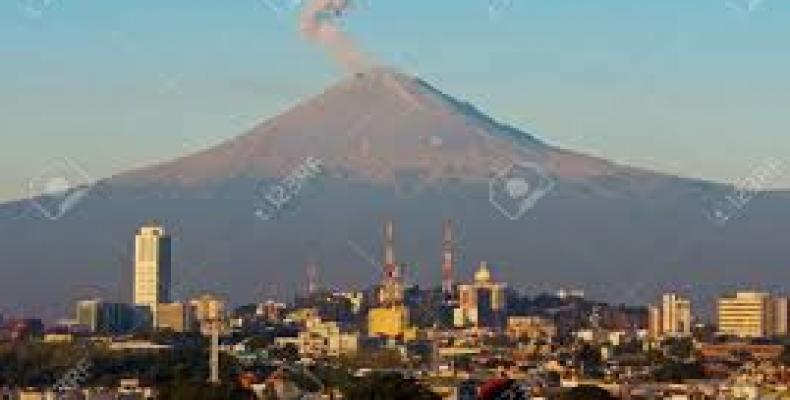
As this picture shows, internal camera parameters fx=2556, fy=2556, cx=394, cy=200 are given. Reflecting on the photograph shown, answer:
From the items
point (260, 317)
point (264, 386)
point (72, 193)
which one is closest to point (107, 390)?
point (264, 386)

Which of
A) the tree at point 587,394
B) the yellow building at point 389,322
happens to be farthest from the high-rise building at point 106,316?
the tree at point 587,394

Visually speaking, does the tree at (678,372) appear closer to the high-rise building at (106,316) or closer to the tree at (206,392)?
the tree at (206,392)

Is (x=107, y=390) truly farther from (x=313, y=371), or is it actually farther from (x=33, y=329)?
(x=33, y=329)

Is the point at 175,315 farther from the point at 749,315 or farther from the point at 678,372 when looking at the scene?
the point at 678,372

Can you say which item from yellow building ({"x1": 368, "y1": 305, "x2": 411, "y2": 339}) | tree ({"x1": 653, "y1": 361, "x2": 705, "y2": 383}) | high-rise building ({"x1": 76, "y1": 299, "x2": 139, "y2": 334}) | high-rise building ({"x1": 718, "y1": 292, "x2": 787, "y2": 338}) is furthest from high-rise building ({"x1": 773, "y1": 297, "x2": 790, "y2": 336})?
tree ({"x1": 653, "y1": 361, "x2": 705, "y2": 383})

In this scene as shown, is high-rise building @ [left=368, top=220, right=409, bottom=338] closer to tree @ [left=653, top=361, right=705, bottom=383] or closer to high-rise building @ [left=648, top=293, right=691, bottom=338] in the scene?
high-rise building @ [left=648, top=293, right=691, bottom=338]

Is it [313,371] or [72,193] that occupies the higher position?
[72,193]
